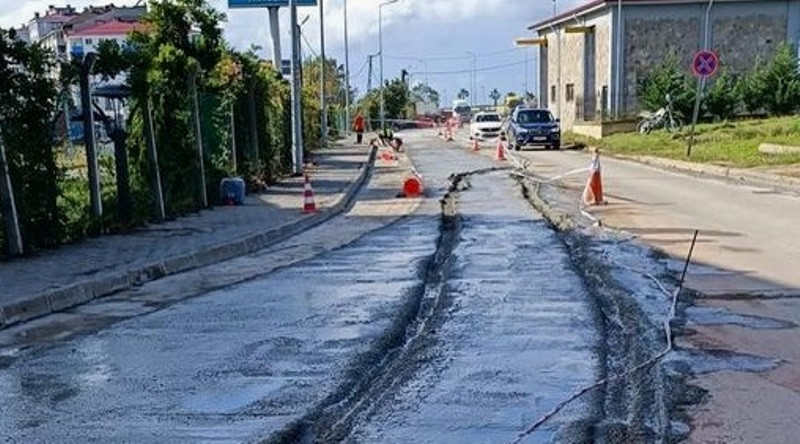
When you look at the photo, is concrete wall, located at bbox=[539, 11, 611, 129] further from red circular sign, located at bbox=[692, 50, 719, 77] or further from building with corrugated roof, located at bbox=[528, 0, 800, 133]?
red circular sign, located at bbox=[692, 50, 719, 77]

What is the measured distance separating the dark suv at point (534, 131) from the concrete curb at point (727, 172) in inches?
338

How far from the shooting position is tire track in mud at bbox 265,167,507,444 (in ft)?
17.8

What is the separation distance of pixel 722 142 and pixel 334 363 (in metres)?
28.5

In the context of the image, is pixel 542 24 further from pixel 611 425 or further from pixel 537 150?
pixel 611 425

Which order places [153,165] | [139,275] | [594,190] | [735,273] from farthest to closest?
[594,190], [153,165], [139,275], [735,273]

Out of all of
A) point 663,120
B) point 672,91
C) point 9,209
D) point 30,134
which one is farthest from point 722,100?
point 9,209

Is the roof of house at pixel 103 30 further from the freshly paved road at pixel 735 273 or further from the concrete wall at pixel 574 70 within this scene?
the freshly paved road at pixel 735 273

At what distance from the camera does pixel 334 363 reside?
6.87m

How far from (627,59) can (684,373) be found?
43.9 metres

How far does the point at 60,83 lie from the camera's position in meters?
12.5

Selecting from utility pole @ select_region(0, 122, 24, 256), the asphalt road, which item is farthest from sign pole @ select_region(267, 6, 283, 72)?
utility pole @ select_region(0, 122, 24, 256)

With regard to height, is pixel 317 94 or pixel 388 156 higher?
pixel 317 94

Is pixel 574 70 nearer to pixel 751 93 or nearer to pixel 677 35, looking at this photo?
pixel 677 35

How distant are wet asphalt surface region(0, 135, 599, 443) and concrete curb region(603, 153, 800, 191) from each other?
11728 millimetres
